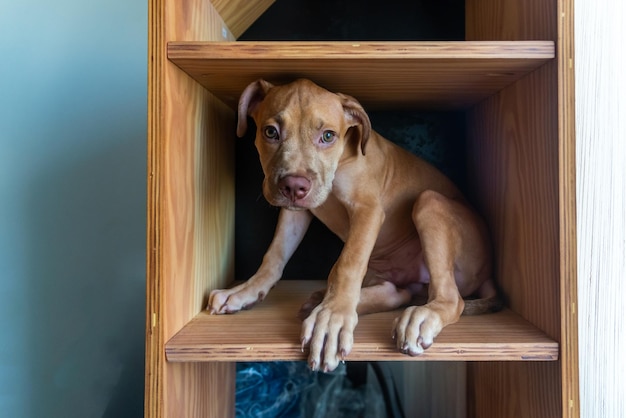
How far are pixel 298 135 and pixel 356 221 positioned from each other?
0.92ft

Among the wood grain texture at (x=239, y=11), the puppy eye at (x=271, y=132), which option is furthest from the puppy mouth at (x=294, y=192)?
the wood grain texture at (x=239, y=11)

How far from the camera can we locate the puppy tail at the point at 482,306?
3.93 feet

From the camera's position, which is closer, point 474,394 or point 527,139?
point 527,139

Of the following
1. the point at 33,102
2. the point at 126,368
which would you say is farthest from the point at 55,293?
the point at 33,102

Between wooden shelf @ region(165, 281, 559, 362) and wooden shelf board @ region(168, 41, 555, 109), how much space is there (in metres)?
0.60

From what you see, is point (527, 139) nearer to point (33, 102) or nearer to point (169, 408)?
point (169, 408)

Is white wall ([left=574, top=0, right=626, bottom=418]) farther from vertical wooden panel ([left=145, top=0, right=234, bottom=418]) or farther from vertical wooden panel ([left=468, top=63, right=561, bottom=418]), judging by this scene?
vertical wooden panel ([left=145, top=0, right=234, bottom=418])

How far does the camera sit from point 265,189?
1.15m

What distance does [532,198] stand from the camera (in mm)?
1110

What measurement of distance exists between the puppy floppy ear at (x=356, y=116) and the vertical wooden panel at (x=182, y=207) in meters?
0.38

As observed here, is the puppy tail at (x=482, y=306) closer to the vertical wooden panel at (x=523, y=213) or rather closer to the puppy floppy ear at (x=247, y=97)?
the vertical wooden panel at (x=523, y=213)

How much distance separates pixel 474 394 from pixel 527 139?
884 millimetres

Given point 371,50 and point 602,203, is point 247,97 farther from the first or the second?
point 602,203

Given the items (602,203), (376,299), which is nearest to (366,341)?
(376,299)
